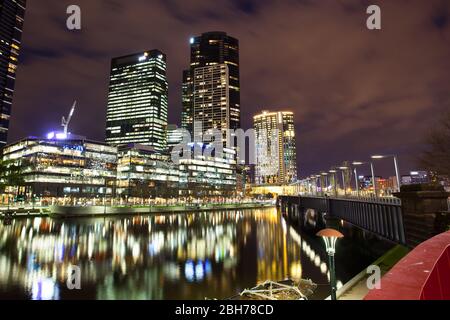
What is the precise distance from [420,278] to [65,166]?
162m

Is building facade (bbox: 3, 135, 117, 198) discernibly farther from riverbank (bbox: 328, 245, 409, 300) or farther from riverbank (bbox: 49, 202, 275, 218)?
riverbank (bbox: 328, 245, 409, 300)

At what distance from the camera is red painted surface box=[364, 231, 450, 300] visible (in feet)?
15.0

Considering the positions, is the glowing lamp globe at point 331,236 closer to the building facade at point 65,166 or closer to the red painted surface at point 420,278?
the red painted surface at point 420,278

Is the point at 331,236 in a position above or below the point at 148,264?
above

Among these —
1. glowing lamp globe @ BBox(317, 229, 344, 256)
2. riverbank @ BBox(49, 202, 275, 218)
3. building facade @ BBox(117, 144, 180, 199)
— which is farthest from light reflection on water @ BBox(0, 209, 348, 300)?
building facade @ BBox(117, 144, 180, 199)

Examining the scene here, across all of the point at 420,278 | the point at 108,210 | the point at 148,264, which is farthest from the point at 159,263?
the point at 108,210

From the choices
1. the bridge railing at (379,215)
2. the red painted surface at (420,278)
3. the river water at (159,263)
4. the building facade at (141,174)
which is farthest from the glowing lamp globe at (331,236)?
the building facade at (141,174)

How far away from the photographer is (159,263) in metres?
39.0

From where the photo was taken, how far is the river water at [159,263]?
90.1 feet


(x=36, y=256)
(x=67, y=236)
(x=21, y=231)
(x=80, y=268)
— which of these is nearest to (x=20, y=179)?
(x=21, y=231)

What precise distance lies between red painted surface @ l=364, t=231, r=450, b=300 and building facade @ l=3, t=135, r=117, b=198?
158 m

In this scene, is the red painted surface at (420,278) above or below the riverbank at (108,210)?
above

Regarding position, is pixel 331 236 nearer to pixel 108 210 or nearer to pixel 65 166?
pixel 108 210

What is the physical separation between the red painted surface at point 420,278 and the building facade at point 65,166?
6240 inches
